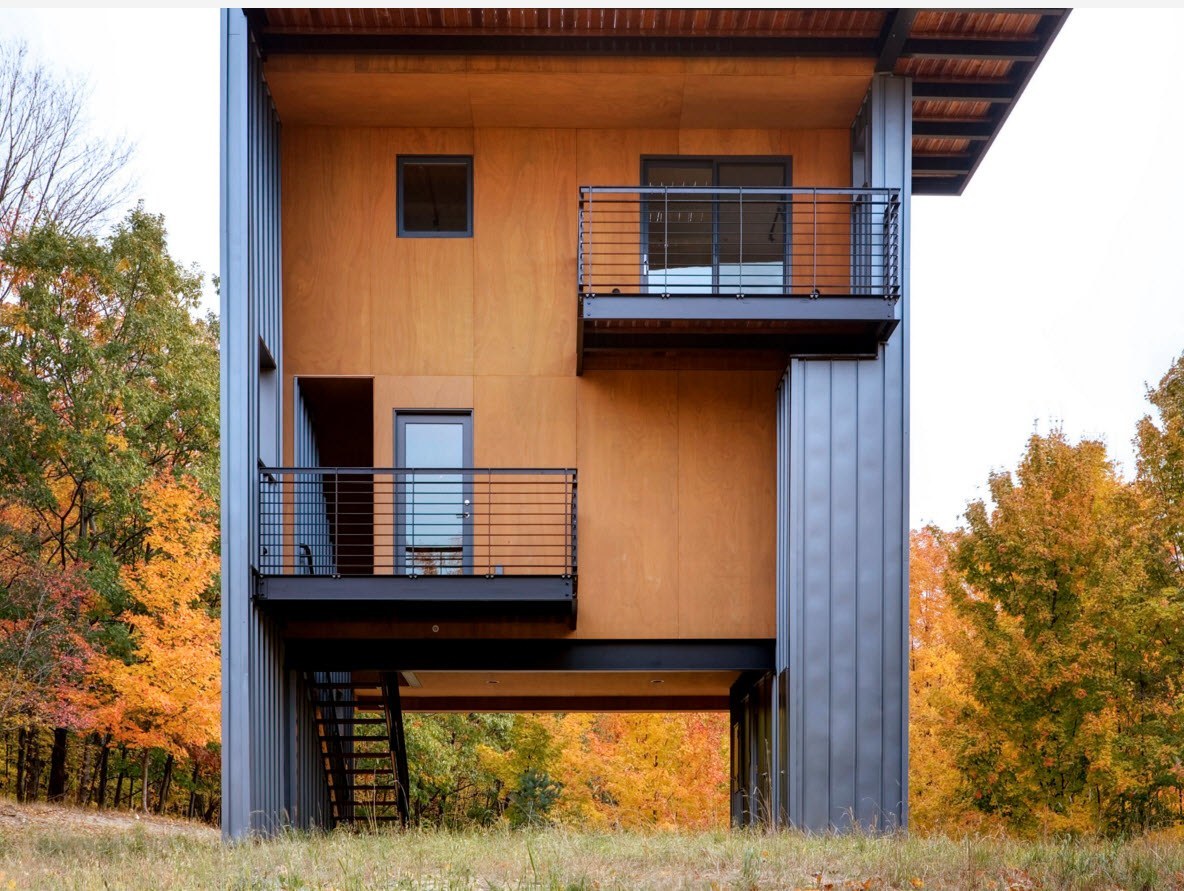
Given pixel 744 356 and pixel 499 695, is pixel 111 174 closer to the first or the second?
pixel 499 695

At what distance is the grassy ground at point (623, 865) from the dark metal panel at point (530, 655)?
3.45 meters

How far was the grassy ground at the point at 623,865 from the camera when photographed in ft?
29.0

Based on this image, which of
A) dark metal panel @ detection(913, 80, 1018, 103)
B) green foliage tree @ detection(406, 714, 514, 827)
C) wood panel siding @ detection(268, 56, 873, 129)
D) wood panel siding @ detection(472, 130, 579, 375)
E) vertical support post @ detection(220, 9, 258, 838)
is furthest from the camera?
green foliage tree @ detection(406, 714, 514, 827)

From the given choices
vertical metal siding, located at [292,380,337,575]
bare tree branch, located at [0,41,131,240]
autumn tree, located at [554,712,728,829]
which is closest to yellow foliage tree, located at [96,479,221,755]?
bare tree branch, located at [0,41,131,240]

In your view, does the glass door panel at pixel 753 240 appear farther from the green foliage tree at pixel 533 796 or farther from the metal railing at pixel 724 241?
the green foliage tree at pixel 533 796

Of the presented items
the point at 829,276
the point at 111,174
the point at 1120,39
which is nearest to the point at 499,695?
the point at 829,276

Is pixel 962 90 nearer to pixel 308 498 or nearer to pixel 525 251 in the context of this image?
pixel 525 251

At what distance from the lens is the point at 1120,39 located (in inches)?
2635

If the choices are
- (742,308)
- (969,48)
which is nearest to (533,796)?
(742,308)

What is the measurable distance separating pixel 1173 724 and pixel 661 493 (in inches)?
376

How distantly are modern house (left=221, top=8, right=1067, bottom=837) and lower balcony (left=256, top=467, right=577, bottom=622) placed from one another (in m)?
0.05

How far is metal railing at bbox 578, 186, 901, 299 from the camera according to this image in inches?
623

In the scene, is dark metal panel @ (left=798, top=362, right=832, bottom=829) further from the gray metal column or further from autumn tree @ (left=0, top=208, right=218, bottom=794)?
autumn tree @ (left=0, top=208, right=218, bottom=794)

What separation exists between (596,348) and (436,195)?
275 cm
